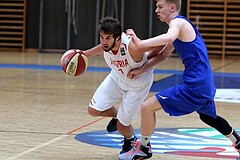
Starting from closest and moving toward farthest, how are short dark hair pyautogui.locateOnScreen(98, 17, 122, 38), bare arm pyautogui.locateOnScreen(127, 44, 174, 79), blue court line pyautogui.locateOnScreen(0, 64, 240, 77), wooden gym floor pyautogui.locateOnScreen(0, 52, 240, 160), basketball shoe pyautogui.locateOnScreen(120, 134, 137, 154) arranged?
short dark hair pyautogui.locateOnScreen(98, 17, 122, 38) → bare arm pyautogui.locateOnScreen(127, 44, 174, 79) → basketball shoe pyautogui.locateOnScreen(120, 134, 137, 154) → wooden gym floor pyautogui.locateOnScreen(0, 52, 240, 160) → blue court line pyautogui.locateOnScreen(0, 64, 240, 77)

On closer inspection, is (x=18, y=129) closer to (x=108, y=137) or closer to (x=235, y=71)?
(x=108, y=137)

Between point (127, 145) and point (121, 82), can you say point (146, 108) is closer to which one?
point (121, 82)

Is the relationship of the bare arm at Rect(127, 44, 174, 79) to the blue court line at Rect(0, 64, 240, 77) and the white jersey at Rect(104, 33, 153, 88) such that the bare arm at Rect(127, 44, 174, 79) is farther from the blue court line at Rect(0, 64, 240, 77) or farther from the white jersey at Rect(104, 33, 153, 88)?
the blue court line at Rect(0, 64, 240, 77)

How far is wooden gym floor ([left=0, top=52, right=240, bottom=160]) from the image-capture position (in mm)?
6910

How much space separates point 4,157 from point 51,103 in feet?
13.9

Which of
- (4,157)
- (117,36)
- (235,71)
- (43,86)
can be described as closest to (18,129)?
(4,157)

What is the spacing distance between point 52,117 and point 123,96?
2.82m

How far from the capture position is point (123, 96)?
6695mm

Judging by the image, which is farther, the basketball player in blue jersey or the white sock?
the white sock

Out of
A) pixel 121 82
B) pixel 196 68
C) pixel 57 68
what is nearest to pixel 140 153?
pixel 121 82

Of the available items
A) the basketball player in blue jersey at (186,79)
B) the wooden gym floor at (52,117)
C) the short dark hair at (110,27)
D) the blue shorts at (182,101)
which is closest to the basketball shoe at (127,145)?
the wooden gym floor at (52,117)

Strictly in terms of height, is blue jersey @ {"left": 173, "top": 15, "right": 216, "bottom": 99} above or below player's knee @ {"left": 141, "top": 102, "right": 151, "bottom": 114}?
above

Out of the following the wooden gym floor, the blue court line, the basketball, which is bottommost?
the blue court line

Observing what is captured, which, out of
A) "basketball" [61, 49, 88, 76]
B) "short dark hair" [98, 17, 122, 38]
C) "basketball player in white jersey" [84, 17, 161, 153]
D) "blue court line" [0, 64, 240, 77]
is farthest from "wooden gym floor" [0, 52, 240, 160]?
"short dark hair" [98, 17, 122, 38]
